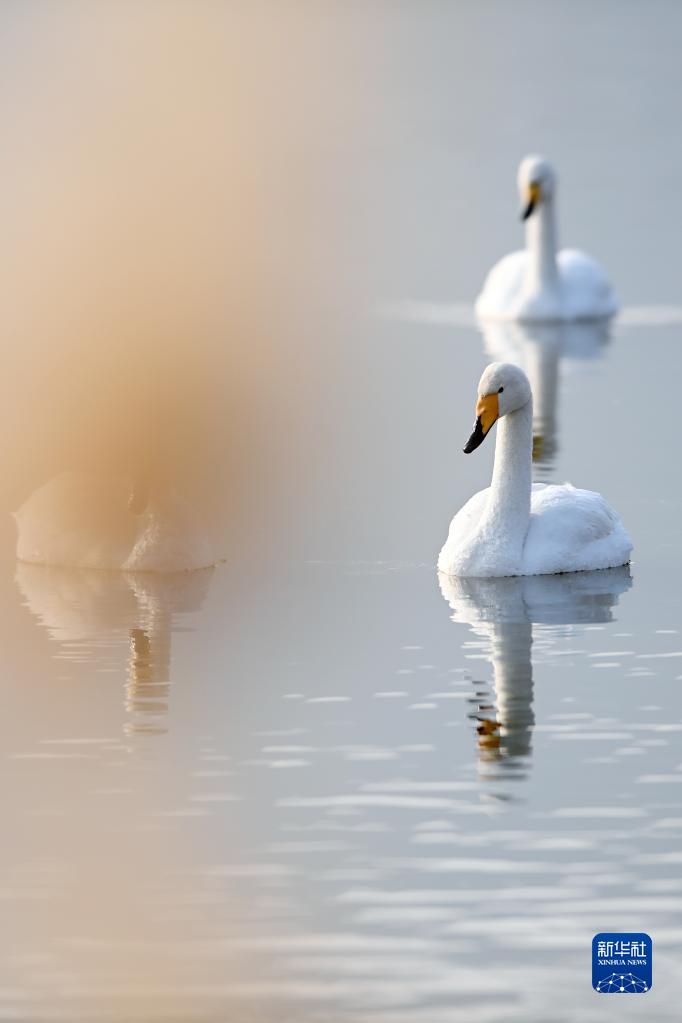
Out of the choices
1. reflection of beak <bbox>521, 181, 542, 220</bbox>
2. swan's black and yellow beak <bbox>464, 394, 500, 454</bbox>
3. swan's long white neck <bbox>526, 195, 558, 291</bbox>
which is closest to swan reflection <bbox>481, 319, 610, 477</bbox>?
swan's long white neck <bbox>526, 195, 558, 291</bbox>

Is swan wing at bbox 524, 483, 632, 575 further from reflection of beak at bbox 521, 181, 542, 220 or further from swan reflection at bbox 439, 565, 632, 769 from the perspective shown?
reflection of beak at bbox 521, 181, 542, 220

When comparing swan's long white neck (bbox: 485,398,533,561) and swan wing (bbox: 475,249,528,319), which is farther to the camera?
swan wing (bbox: 475,249,528,319)

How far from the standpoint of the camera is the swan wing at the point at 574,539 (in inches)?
588

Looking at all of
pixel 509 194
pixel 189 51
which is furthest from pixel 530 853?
pixel 509 194

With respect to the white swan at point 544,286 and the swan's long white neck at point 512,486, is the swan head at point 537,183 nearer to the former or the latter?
the white swan at point 544,286

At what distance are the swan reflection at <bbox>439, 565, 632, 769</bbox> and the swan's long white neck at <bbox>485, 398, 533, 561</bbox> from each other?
0.80 feet

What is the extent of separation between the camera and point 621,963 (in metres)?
8.72

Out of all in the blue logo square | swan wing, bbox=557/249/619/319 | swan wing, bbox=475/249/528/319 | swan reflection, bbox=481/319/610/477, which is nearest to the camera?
the blue logo square

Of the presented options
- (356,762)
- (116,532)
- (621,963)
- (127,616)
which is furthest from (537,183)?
(621,963)

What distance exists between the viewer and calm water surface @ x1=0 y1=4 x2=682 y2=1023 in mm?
8703

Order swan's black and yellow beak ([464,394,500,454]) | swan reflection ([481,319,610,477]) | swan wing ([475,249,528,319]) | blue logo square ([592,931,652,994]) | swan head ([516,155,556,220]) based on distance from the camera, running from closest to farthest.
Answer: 1. blue logo square ([592,931,652,994])
2. swan's black and yellow beak ([464,394,500,454])
3. swan reflection ([481,319,610,477])
4. swan wing ([475,249,528,319])
5. swan head ([516,155,556,220])

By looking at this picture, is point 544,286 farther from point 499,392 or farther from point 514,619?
point 514,619

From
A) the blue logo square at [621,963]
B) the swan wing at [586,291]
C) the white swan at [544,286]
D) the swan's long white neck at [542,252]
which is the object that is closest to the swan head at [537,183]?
the white swan at [544,286]

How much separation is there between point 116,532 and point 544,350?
11514 mm
